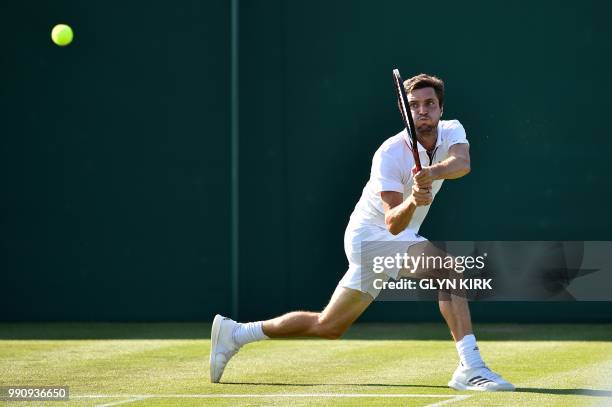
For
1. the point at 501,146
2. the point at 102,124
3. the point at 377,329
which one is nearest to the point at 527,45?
the point at 501,146

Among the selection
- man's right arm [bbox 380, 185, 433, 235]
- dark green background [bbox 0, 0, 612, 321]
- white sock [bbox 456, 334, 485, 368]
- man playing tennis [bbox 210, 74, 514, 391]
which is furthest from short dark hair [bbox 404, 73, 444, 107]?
dark green background [bbox 0, 0, 612, 321]

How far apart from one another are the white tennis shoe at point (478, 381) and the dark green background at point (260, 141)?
4.45m

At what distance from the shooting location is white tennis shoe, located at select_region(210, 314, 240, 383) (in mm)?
6805

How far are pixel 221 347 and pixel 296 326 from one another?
455 mm

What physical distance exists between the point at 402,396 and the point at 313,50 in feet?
17.9

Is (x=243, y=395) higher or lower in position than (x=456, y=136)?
lower

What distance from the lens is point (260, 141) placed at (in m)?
11.1

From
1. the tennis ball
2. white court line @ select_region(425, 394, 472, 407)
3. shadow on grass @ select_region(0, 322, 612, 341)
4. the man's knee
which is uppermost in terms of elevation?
the tennis ball

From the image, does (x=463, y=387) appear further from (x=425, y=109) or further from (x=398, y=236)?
(x=425, y=109)

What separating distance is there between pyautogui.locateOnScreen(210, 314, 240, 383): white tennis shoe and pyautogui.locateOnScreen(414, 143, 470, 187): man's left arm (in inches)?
61.2

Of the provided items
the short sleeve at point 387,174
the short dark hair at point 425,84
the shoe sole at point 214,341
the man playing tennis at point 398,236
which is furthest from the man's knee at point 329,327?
the short dark hair at point 425,84

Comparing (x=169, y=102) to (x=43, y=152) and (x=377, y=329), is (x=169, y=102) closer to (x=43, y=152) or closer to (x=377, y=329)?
(x=43, y=152)

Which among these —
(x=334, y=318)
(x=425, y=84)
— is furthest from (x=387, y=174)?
(x=334, y=318)

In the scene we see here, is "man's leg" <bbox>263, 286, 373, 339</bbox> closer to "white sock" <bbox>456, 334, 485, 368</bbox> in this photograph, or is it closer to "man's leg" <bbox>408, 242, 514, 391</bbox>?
"man's leg" <bbox>408, 242, 514, 391</bbox>
